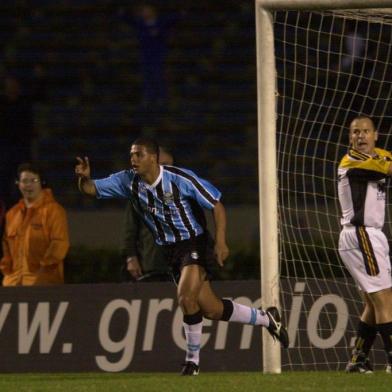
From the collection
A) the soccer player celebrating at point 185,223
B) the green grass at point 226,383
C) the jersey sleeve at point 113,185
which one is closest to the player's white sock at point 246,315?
the soccer player celebrating at point 185,223

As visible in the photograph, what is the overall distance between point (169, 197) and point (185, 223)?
0.20 meters

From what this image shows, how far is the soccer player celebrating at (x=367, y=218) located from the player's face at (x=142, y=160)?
3.86 feet

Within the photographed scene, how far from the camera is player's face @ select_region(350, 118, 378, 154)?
798cm

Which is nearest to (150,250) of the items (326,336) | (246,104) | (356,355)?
(326,336)

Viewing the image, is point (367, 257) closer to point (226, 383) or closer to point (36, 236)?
point (226, 383)

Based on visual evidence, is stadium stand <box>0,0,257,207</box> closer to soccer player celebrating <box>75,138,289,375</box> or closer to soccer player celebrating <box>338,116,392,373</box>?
soccer player celebrating <box>75,138,289,375</box>

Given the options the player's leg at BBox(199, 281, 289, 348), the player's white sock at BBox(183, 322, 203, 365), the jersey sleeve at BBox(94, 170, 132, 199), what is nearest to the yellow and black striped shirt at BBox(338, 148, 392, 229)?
the player's leg at BBox(199, 281, 289, 348)

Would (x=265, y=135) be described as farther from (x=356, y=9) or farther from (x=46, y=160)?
(x=46, y=160)

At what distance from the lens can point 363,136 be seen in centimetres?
798

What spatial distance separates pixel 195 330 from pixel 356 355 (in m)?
1.00

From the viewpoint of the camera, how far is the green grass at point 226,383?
6871mm

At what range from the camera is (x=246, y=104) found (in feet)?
45.3

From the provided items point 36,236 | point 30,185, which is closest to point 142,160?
point 30,185

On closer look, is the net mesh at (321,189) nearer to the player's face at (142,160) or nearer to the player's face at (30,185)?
the player's face at (142,160)
